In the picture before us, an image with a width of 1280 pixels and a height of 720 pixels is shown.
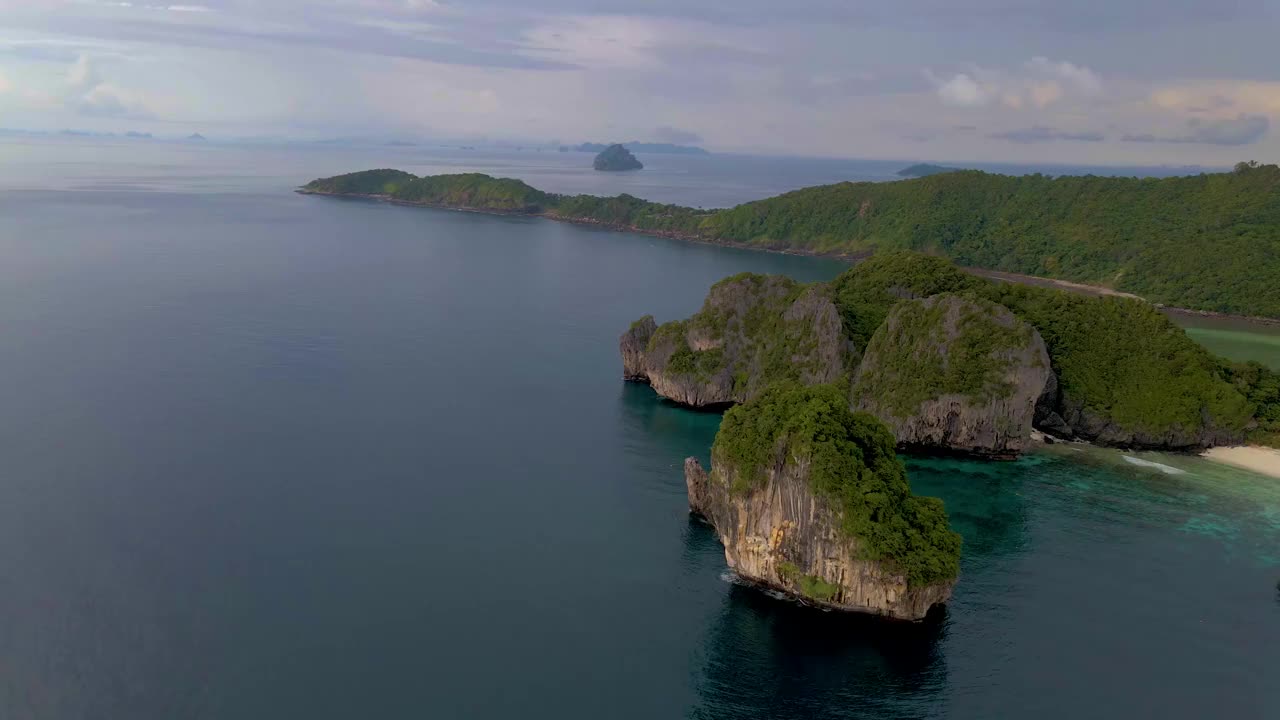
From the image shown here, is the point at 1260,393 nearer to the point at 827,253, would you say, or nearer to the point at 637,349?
the point at 637,349

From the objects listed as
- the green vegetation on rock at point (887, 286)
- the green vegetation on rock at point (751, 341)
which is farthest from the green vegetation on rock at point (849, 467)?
the green vegetation on rock at point (887, 286)

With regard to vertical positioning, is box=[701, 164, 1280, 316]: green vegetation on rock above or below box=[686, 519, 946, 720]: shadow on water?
above

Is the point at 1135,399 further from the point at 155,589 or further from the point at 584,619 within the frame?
the point at 155,589

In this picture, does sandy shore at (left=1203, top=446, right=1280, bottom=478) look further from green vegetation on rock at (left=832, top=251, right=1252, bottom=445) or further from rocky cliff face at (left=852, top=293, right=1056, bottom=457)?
rocky cliff face at (left=852, top=293, right=1056, bottom=457)

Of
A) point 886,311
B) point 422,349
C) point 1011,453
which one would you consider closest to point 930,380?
point 1011,453

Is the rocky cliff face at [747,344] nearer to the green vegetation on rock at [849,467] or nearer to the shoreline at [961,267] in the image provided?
the green vegetation on rock at [849,467]

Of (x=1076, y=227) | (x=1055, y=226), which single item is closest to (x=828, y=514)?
(x=1076, y=227)

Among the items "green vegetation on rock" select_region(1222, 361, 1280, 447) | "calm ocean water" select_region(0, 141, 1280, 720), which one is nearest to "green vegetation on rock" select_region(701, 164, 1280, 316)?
"green vegetation on rock" select_region(1222, 361, 1280, 447)
